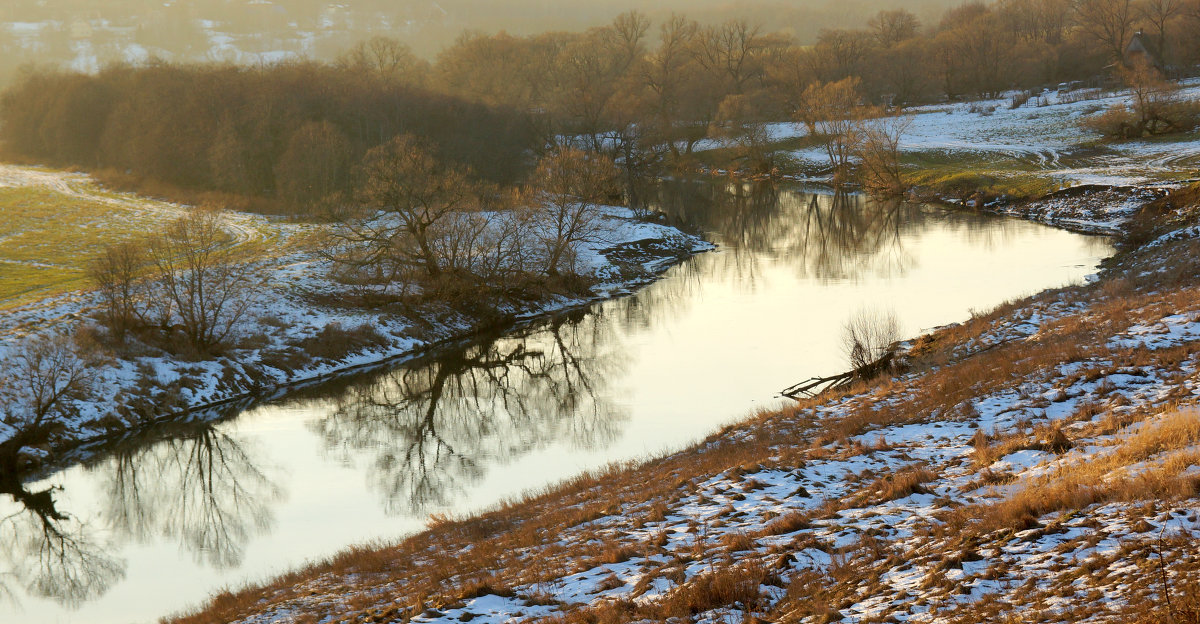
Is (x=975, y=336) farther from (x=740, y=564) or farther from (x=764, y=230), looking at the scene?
(x=764, y=230)

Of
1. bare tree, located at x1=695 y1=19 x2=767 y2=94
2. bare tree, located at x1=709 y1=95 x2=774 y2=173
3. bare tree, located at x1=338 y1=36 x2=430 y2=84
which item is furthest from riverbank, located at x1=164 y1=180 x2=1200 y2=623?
bare tree, located at x1=695 y1=19 x2=767 y2=94

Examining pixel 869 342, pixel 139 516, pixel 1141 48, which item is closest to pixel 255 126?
pixel 139 516

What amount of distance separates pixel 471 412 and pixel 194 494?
8.40 metres

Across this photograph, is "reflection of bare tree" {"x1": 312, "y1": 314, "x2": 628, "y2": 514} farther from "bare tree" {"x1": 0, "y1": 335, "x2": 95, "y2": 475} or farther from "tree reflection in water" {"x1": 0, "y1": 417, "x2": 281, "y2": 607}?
"bare tree" {"x1": 0, "y1": 335, "x2": 95, "y2": 475}

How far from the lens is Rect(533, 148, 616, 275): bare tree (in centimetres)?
4069

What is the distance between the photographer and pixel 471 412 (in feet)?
88.6

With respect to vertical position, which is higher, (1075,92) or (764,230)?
(1075,92)

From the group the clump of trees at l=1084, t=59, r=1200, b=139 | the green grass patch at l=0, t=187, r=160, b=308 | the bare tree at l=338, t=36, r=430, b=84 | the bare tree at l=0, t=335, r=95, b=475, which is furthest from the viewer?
the bare tree at l=338, t=36, r=430, b=84

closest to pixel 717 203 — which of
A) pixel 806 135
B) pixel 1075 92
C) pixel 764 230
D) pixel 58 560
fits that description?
pixel 764 230

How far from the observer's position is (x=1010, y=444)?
39.2ft

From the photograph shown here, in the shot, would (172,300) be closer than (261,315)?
Yes

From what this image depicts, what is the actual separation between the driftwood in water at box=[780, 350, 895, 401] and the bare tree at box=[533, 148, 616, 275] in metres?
18.6

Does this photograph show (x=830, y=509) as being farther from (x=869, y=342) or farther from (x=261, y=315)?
(x=261, y=315)

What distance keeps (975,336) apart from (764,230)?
3250cm
